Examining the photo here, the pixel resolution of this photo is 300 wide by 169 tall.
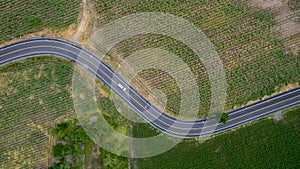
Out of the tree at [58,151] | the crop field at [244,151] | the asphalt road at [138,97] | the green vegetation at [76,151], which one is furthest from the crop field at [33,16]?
the crop field at [244,151]

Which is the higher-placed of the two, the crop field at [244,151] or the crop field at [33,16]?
the crop field at [33,16]

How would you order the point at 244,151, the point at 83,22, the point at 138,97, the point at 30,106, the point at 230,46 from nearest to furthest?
the point at 30,106 → the point at 83,22 → the point at 230,46 → the point at 138,97 → the point at 244,151

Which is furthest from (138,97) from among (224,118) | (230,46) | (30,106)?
(30,106)

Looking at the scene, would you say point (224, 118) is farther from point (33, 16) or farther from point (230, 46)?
point (33, 16)

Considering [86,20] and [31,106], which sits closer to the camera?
[31,106]

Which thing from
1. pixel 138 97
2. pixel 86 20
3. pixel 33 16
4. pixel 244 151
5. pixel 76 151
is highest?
pixel 33 16

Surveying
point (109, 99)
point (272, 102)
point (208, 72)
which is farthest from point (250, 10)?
point (109, 99)

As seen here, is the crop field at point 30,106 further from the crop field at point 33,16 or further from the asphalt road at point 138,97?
the crop field at point 33,16

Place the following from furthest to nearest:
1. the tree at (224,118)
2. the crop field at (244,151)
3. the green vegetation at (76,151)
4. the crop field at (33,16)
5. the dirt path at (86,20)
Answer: the crop field at (244,151)
the tree at (224,118)
the dirt path at (86,20)
the green vegetation at (76,151)
the crop field at (33,16)
